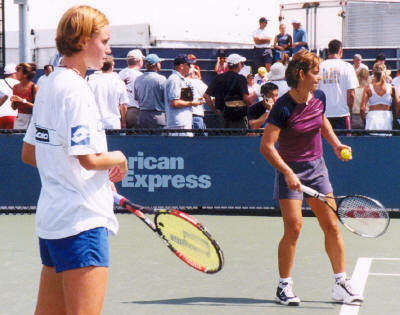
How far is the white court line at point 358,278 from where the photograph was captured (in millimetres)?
6121

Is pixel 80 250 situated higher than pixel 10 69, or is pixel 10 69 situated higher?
pixel 10 69

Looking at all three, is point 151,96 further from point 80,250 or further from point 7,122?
point 80,250

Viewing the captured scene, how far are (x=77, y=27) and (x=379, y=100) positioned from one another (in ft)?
30.5

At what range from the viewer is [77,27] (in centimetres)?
337

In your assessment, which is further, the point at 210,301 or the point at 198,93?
the point at 198,93

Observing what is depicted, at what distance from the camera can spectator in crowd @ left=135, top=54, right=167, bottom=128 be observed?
11.9m

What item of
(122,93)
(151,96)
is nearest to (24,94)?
(122,93)

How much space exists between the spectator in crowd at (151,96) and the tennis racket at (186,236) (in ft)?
25.7

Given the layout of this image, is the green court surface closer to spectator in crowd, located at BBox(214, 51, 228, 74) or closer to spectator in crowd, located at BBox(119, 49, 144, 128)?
spectator in crowd, located at BBox(119, 49, 144, 128)

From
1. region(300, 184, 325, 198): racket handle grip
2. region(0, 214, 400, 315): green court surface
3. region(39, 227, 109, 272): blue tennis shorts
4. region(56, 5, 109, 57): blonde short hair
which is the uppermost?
region(56, 5, 109, 57): blonde short hair

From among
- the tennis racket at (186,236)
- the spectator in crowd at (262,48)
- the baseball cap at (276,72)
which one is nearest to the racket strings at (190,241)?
the tennis racket at (186,236)

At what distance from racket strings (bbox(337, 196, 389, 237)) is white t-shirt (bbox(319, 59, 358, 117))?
17.8 ft

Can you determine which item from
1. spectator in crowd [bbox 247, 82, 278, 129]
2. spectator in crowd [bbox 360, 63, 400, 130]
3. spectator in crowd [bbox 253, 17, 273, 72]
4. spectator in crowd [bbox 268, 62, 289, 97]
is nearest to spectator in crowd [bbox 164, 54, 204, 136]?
spectator in crowd [bbox 247, 82, 278, 129]

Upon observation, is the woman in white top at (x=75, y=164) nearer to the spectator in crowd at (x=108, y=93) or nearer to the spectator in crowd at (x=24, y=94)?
the spectator in crowd at (x=108, y=93)
